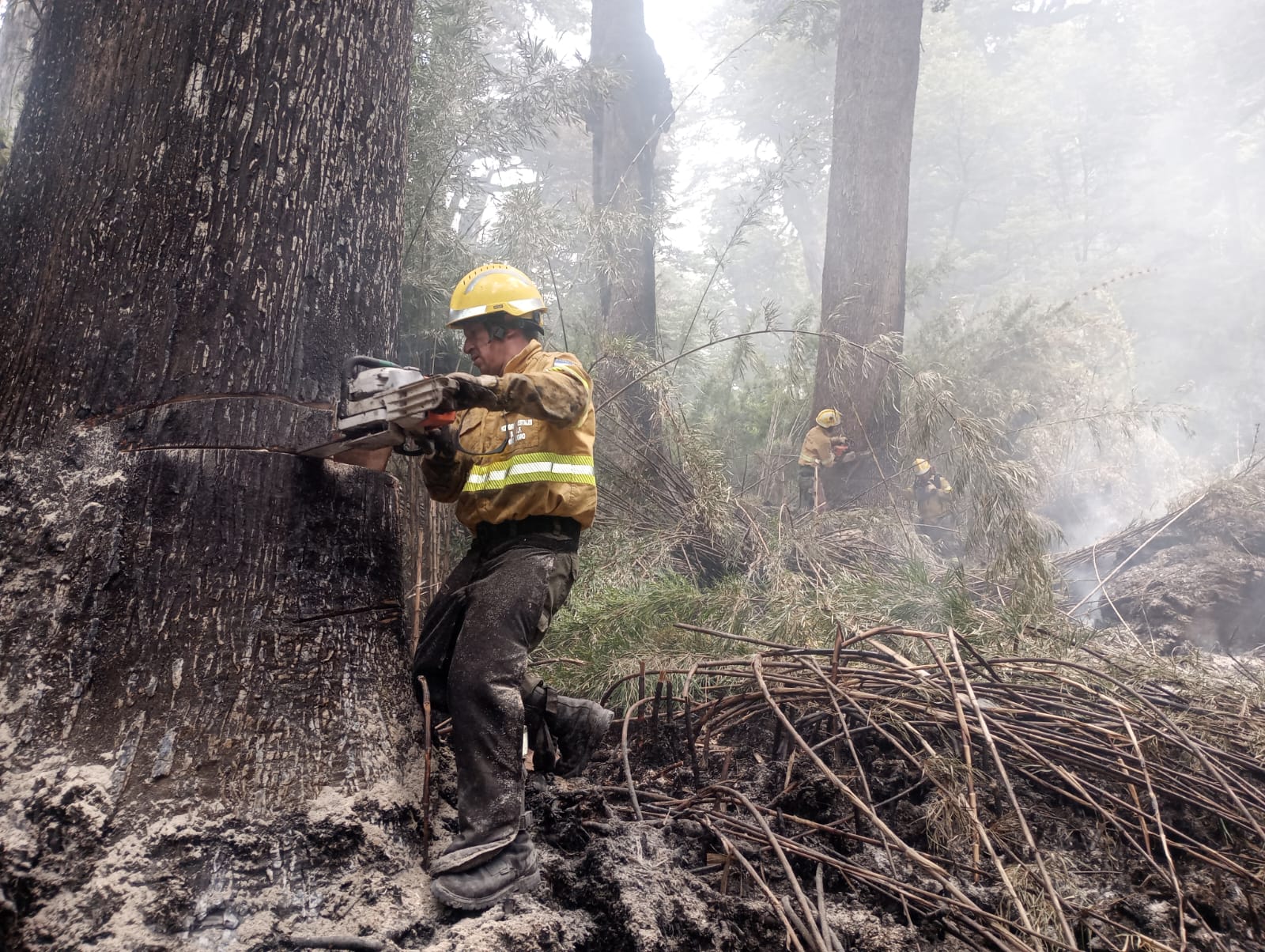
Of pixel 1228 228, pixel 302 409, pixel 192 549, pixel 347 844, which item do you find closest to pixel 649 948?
pixel 347 844

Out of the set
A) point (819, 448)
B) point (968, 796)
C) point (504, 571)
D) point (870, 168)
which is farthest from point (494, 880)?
point (870, 168)

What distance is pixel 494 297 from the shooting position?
2752 mm

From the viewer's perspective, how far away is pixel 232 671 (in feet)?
6.21

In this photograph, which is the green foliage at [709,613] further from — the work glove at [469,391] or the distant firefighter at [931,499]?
the distant firefighter at [931,499]

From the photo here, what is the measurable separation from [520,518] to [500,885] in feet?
3.32

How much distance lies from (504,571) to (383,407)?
662 mm

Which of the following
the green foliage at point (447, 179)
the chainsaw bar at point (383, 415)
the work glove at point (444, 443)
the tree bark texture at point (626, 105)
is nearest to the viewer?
the chainsaw bar at point (383, 415)

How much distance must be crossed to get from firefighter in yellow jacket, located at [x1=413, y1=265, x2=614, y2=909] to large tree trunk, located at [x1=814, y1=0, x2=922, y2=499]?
18.9 feet

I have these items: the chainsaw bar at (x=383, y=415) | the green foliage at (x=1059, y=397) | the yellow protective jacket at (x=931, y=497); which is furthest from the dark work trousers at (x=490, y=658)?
the green foliage at (x=1059, y=397)

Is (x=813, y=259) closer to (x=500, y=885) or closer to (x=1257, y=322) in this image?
(x=1257, y=322)

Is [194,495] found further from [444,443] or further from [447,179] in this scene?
[447,179]

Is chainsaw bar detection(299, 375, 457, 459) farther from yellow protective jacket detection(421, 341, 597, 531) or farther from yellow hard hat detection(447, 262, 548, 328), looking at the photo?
yellow hard hat detection(447, 262, 548, 328)

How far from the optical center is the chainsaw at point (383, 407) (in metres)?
2.03

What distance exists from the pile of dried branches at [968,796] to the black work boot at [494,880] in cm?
37
